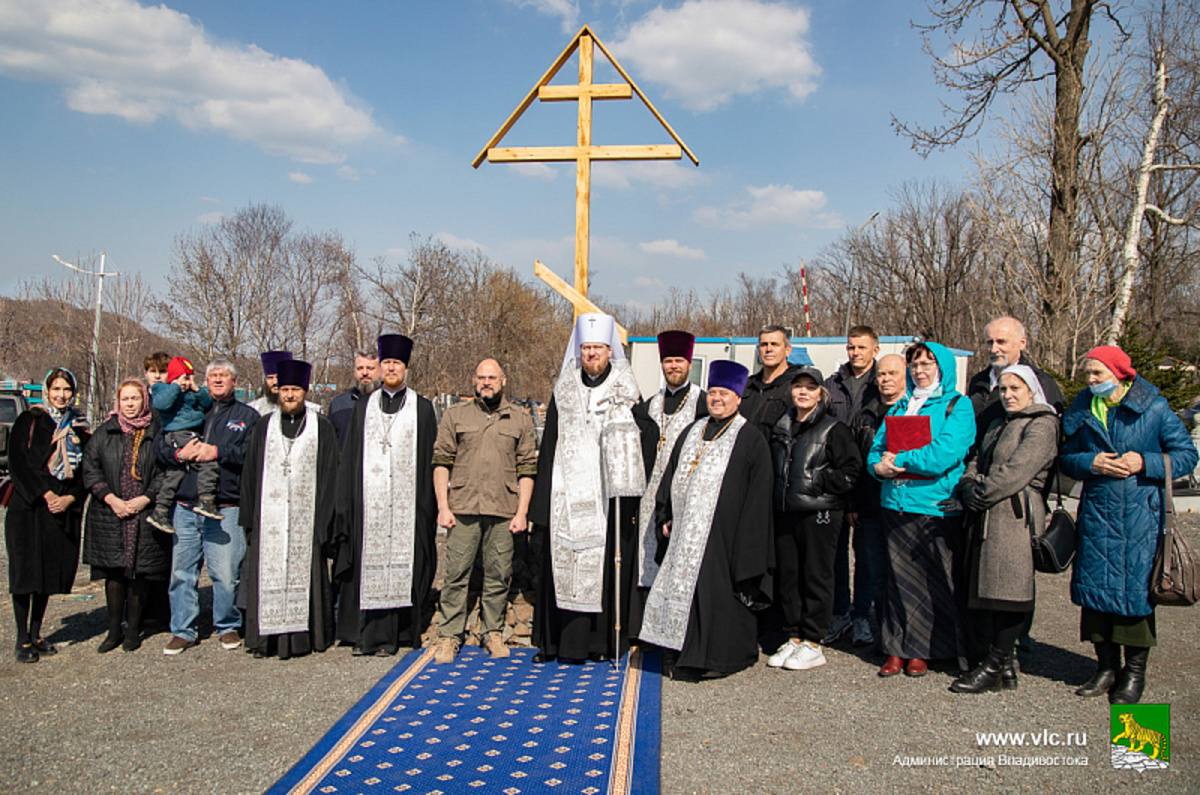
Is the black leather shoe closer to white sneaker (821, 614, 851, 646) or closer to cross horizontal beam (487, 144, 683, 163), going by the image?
cross horizontal beam (487, 144, 683, 163)

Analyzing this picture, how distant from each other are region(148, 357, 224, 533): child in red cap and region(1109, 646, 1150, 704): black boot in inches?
234

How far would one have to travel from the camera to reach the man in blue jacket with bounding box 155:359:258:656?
589 cm

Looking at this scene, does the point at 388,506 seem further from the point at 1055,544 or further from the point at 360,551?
the point at 1055,544

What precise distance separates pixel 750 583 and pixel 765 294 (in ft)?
144

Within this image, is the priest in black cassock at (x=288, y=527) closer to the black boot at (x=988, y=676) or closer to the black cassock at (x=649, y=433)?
the black cassock at (x=649, y=433)

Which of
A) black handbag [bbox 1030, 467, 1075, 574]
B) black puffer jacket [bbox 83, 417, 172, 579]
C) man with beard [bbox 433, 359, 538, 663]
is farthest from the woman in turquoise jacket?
black puffer jacket [bbox 83, 417, 172, 579]

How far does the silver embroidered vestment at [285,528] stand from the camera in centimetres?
570

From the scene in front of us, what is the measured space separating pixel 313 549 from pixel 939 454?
429 centimetres

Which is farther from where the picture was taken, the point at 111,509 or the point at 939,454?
the point at 111,509

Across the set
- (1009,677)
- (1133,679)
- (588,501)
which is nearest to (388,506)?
(588,501)

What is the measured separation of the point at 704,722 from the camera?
4.49 metres

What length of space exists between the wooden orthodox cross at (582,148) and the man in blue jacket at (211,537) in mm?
2791

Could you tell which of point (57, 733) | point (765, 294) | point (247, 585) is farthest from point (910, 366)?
point (765, 294)

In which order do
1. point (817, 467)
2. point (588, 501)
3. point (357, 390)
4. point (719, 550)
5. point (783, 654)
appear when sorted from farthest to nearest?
point (357, 390), point (588, 501), point (783, 654), point (817, 467), point (719, 550)
